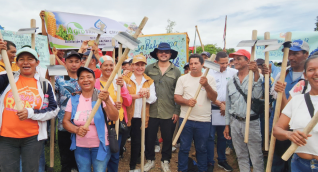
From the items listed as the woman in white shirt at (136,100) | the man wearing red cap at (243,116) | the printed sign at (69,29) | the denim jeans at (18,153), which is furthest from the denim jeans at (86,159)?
the printed sign at (69,29)

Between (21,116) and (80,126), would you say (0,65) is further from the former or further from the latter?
(80,126)

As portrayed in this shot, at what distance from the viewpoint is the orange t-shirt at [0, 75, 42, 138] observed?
2.42 metres

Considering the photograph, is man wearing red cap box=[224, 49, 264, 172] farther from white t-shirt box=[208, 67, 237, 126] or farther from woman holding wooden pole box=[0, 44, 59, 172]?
woman holding wooden pole box=[0, 44, 59, 172]

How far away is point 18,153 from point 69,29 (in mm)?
4879

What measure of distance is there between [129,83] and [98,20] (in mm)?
4011

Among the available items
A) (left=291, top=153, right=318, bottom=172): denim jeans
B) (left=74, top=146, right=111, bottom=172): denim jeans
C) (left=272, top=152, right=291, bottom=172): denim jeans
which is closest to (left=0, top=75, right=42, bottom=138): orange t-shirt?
(left=74, top=146, right=111, bottom=172): denim jeans

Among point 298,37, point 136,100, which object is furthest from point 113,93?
point 298,37

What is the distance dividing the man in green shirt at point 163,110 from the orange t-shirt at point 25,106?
7.27 feet

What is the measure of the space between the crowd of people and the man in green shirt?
0.07 feet

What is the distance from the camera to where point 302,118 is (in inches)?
80.1

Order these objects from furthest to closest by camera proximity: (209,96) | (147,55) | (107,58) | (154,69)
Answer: (147,55), (154,69), (209,96), (107,58)

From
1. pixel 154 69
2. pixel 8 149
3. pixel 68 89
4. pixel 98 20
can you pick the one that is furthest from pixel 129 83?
pixel 98 20

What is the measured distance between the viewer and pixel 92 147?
271cm

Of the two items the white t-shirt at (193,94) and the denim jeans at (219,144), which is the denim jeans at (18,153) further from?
the denim jeans at (219,144)
